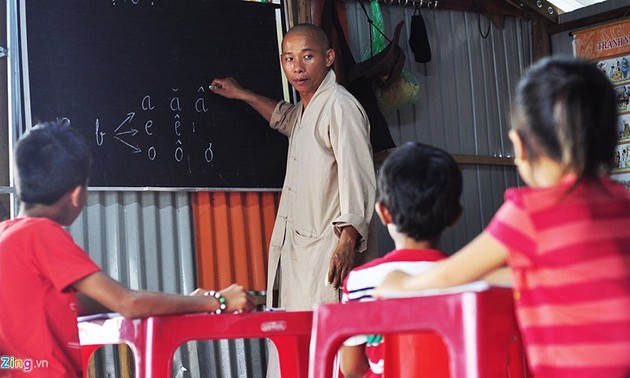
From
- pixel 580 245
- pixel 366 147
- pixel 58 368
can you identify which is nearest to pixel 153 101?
pixel 366 147

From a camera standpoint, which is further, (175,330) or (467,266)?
(175,330)

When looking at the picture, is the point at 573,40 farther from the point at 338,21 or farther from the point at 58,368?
the point at 58,368

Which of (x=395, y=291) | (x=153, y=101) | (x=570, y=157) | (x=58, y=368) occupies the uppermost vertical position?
(x=153, y=101)

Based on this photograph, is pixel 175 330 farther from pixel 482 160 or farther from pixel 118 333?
pixel 482 160

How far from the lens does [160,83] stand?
455cm

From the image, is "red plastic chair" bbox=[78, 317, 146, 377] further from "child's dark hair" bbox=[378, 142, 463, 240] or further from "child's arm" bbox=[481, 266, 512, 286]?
"child's arm" bbox=[481, 266, 512, 286]

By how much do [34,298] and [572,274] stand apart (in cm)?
Answer: 132

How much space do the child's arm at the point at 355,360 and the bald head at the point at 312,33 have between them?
225cm

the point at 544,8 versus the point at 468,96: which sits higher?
the point at 544,8

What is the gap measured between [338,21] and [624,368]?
3803 mm

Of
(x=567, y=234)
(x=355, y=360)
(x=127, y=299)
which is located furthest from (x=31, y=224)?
(x=567, y=234)

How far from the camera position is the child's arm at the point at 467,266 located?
174cm

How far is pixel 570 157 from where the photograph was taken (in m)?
1.70

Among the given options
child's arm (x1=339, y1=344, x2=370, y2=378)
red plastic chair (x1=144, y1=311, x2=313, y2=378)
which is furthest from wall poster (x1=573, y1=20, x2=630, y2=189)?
red plastic chair (x1=144, y1=311, x2=313, y2=378)
